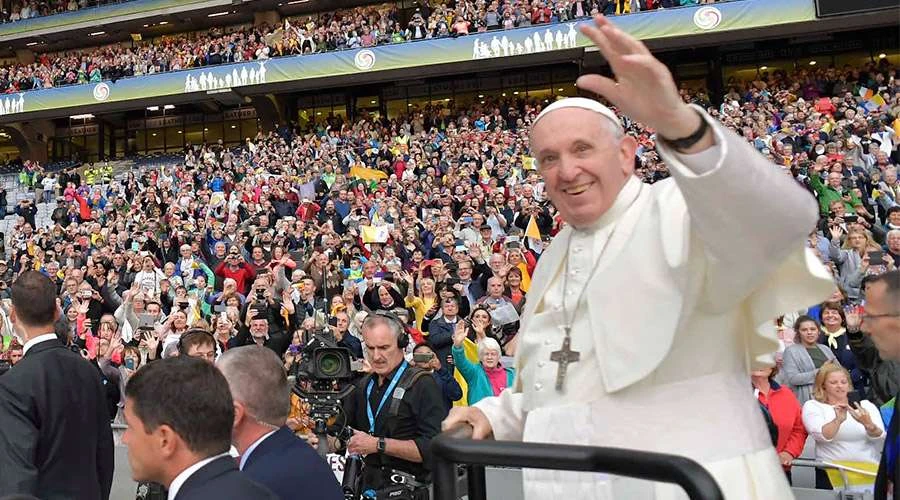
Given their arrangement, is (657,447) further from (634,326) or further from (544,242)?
(544,242)

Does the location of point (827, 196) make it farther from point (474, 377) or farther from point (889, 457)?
point (889, 457)

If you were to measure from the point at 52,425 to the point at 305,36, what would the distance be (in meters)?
23.7

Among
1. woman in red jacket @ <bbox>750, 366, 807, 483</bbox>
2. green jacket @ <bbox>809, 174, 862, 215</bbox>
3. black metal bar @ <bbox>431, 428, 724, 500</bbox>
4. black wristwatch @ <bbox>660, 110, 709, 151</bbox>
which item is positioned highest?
green jacket @ <bbox>809, 174, 862, 215</bbox>

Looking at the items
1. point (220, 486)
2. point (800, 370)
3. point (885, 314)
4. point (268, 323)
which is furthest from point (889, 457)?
point (268, 323)

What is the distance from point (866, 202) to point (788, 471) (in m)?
6.85

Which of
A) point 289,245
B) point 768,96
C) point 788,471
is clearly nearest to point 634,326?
point 788,471

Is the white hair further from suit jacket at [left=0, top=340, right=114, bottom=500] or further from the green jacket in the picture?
the green jacket

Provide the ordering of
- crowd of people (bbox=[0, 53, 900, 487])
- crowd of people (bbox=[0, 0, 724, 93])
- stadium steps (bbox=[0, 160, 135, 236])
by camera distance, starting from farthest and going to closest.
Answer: crowd of people (bbox=[0, 0, 724, 93]) < stadium steps (bbox=[0, 160, 135, 236]) < crowd of people (bbox=[0, 53, 900, 487])

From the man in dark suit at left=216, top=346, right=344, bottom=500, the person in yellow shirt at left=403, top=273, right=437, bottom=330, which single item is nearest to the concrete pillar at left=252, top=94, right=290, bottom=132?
the person in yellow shirt at left=403, top=273, right=437, bottom=330

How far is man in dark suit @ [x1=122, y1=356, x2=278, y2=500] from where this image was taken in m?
2.06

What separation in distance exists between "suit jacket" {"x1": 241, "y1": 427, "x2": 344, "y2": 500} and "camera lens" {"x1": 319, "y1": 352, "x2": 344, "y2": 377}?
4.26ft

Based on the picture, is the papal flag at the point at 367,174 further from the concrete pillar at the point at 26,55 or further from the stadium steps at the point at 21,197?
the concrete pillar at the point at 26,55

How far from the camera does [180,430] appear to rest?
2061 mm

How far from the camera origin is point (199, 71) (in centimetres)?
2600
